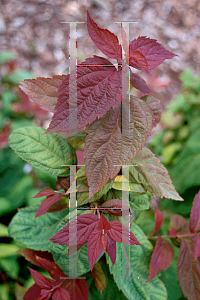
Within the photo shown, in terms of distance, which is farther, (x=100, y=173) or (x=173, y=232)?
(x=173, y=232)

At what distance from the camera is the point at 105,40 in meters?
0.32

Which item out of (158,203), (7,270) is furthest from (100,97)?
(158,203)

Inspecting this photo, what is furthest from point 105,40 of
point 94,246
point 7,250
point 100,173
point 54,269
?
point 7,250

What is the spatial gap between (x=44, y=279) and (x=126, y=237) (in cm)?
17

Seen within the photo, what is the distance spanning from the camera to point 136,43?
332 mm

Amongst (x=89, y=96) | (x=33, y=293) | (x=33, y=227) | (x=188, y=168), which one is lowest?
(x=33, y=293)

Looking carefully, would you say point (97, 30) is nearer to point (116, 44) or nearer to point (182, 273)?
point (116, 44)

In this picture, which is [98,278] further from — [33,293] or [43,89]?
[43,89]

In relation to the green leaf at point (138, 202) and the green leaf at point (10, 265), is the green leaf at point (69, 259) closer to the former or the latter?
A: the green leaf at point (138, 202)

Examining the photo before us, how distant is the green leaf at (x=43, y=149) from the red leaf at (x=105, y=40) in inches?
7.3

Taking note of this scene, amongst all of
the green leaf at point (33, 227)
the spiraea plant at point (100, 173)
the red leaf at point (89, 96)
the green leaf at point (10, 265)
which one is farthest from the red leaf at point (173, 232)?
the green leaf at point (10, 265)

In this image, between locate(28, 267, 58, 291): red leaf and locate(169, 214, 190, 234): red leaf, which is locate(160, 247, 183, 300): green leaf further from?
locate(28, 267, 58, 291): red leaf

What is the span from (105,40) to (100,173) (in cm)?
17

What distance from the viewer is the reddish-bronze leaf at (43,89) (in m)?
0.37
